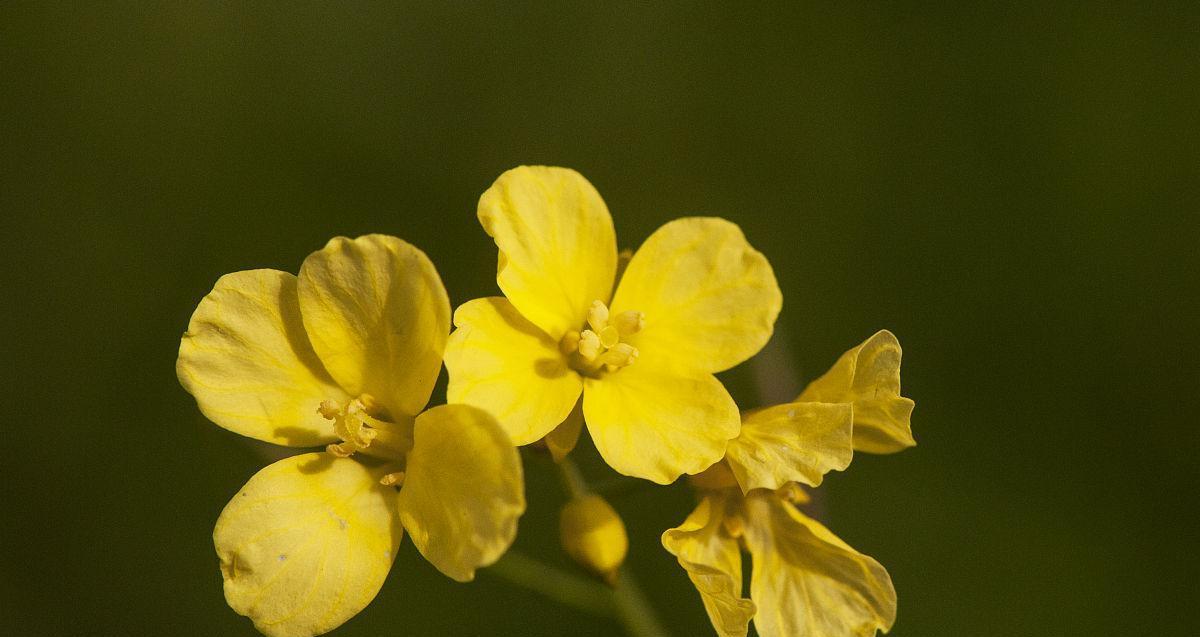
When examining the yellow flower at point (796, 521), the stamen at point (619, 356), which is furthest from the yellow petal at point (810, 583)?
the stamen at point (619, 356)

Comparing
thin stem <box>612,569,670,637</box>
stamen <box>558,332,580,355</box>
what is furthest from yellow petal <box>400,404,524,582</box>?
thin stem <box>612,569,670,637</box>

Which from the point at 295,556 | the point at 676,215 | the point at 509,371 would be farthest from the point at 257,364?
the point at 676,215

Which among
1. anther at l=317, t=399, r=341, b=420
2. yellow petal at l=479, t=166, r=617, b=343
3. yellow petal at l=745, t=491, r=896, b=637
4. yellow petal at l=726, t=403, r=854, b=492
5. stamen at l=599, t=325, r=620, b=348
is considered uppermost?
yellow petal at l=479, t=166, r=617, b=343

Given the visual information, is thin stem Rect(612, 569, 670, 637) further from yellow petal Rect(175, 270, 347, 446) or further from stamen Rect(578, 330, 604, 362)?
yellow petal Rect(175, 270, 347, 446)

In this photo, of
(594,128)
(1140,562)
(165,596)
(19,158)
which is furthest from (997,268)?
(19,158)

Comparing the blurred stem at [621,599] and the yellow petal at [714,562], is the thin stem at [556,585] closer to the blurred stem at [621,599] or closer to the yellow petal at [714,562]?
the blurred stem at [621,599]

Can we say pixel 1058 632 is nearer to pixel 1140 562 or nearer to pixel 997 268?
pixel 1140 562

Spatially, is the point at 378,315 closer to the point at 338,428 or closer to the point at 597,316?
the point at 338,428
